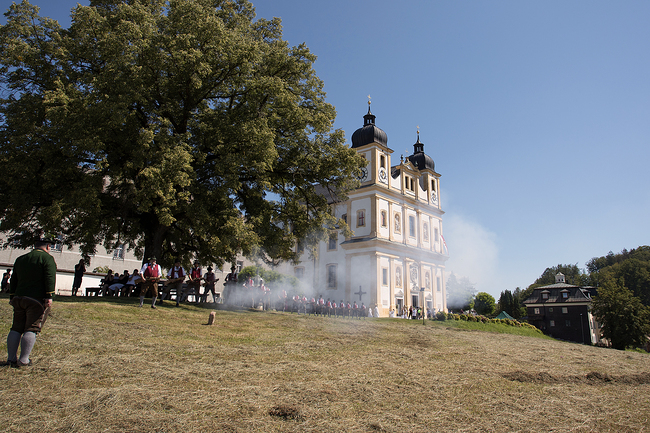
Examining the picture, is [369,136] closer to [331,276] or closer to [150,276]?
[331,276]

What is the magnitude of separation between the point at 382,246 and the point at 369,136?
40.6ft

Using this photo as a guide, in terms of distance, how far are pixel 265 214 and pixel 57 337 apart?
1204 cm

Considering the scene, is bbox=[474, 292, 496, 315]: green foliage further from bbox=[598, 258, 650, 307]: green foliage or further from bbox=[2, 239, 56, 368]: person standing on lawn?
bbox=[2, 239, 56, 368]: person standing on lawn

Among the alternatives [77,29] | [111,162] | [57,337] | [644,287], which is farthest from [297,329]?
[644,287]

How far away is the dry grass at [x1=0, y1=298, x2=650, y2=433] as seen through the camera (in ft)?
15.2

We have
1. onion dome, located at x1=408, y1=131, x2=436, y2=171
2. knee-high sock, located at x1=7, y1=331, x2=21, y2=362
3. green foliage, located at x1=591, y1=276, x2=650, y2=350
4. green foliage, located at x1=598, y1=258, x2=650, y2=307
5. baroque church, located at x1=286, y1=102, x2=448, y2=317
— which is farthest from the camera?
green foliage, located at x1=598, y1=258, x2=650, y2=307

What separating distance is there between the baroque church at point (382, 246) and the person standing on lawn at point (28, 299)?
3362 cm

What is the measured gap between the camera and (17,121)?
1595 centimetres

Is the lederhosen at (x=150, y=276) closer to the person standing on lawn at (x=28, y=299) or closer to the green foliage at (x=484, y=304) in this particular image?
the person standing on lawn at (x=28, y=299)

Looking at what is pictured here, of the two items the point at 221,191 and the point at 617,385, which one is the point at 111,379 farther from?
the point at 221,191

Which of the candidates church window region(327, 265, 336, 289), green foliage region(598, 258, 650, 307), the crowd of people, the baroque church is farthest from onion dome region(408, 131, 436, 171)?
green foliage region(598, 258, 650, 307)

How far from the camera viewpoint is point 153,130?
656 inches

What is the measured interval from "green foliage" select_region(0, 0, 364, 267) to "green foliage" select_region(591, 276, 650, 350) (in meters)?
48.7

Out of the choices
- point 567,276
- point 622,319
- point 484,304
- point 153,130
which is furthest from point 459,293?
point 153,130
